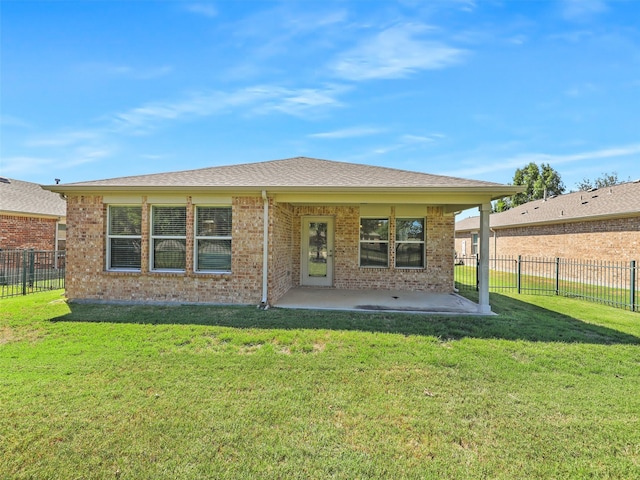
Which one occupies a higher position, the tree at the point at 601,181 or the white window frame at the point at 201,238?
the tree at the point at 601,181

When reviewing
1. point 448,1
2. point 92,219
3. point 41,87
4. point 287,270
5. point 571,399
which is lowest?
point 571,399

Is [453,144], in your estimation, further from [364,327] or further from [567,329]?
[364,327]

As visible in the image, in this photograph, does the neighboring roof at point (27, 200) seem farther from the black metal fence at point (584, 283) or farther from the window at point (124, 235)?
the black metal fence at point (584, 283)

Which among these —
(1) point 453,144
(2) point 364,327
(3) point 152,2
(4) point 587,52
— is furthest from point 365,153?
(2) point 364,327

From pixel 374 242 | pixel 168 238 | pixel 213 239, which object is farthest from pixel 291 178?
pixel 374 242

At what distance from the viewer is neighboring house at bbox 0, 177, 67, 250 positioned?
13.3 meters

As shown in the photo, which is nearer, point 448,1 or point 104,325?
point 104,325

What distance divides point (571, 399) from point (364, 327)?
3125mm

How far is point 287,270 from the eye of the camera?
977 cm

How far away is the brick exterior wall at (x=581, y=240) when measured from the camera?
475 inches

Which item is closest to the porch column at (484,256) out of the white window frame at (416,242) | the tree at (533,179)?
the white window frame at (416,242)

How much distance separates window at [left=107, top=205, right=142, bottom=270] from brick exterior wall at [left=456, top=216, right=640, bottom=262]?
1642 centimetres

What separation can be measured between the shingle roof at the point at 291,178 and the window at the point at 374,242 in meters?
1.65

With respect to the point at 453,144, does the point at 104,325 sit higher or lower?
lower
